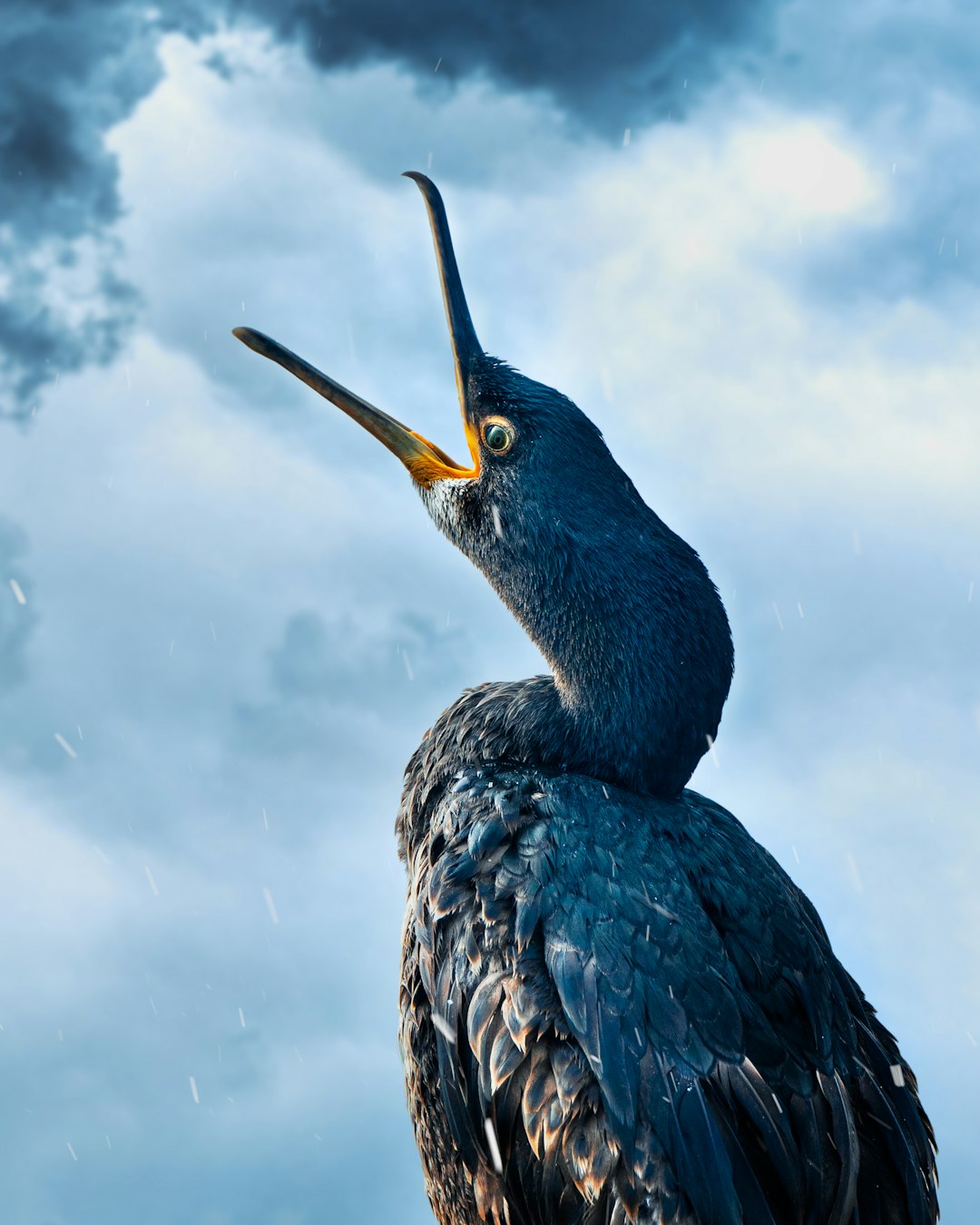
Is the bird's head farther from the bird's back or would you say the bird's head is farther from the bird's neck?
the bird's back

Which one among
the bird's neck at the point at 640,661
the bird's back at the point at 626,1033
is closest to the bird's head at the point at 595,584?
the bird's neck at the point at 640,661

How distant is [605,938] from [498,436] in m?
1.66

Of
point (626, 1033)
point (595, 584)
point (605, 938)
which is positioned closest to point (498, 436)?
point (595, 584)

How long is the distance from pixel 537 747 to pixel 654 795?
39 centimetres

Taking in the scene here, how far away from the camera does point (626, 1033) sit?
2.98 metres

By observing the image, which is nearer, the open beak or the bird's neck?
the bird's neck

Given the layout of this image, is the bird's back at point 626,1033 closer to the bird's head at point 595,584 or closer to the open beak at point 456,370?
the bird's head at point 595,584

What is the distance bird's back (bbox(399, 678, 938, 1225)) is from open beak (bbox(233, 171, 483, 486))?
3.70ft

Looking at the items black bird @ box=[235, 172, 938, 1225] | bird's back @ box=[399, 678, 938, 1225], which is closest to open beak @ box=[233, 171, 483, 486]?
black bird @ box=[235, 172, 938, 1225]

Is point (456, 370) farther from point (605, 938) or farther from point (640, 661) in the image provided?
point (605, 938)

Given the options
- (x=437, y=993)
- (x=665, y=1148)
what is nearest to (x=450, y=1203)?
(x=437, y=993)

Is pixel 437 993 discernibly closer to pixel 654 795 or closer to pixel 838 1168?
pixel 654 795

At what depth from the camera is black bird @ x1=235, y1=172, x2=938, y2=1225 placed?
9.78 feet

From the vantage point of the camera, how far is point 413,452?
4.27 meters
